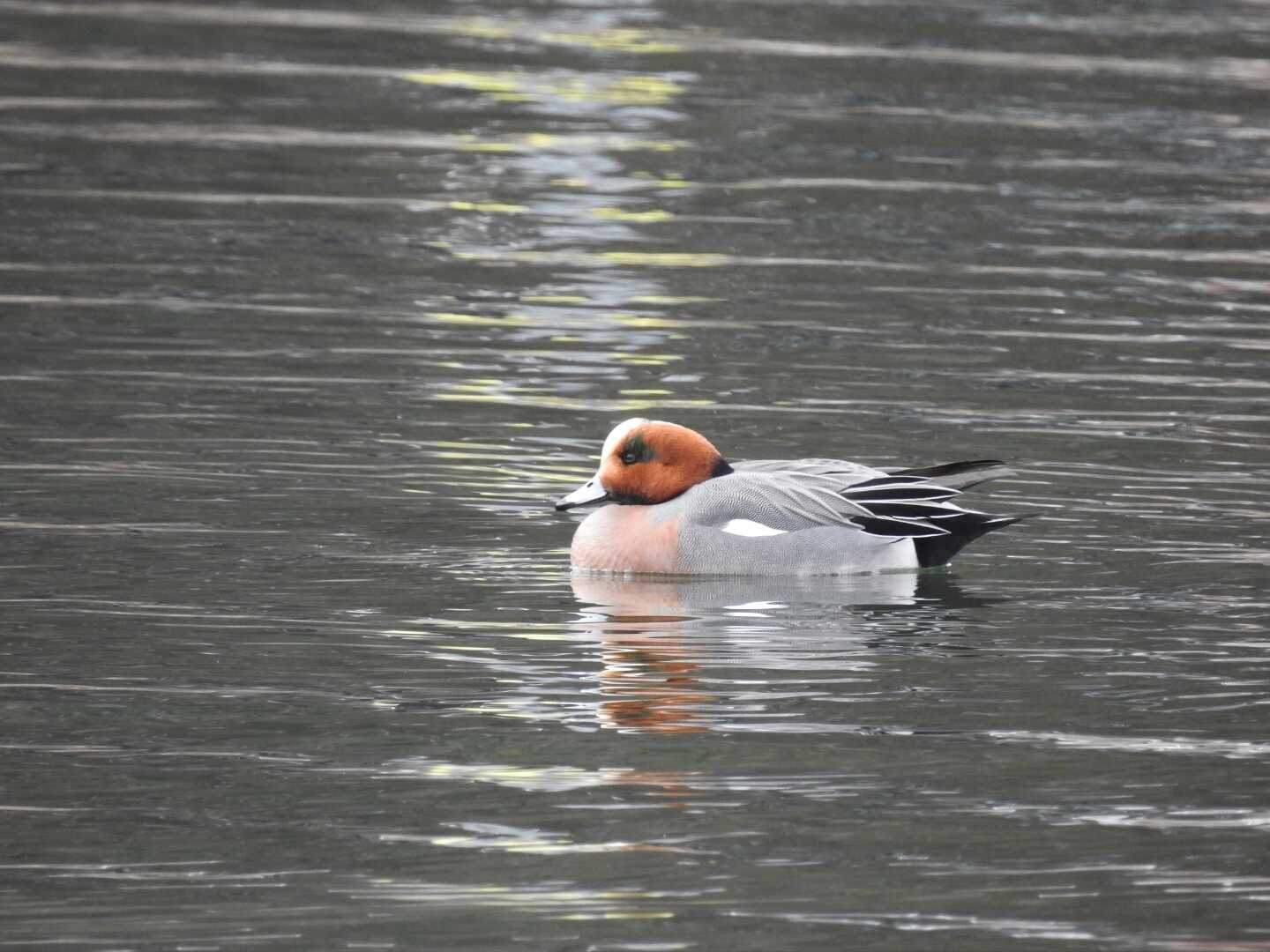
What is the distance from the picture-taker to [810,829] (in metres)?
6.78

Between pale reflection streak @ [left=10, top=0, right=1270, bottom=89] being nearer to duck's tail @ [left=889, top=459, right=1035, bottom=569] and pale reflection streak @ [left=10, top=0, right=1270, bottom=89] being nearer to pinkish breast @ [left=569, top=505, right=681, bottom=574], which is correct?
duck's tail @ [left=889, top=459, right=1035, bottom=569]

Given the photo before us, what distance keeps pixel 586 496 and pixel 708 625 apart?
1.10 m

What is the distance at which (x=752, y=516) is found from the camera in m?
9.83

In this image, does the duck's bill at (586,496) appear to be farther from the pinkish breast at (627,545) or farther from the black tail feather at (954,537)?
the black tail feather at (954,537)

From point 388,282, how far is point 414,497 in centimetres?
479

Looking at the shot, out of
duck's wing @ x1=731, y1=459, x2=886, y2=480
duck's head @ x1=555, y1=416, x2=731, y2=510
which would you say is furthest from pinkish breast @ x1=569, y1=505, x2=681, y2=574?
duck's wing @ x1=731, y1=459, x2=886, y2=480

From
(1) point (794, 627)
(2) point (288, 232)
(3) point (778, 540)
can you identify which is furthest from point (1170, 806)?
(2) point (288, 232)

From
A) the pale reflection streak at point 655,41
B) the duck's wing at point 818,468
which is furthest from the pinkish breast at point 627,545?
the pale reflection streak at point 655,41

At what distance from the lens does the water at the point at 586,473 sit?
21.3ft

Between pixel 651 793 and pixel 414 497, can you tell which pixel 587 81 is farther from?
pixel 651 793

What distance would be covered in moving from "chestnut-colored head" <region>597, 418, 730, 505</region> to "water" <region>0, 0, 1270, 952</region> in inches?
17.9

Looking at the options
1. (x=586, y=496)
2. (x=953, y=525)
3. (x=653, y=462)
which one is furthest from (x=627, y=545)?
(x=953, y=525)

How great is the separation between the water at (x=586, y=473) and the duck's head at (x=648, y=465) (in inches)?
15.1

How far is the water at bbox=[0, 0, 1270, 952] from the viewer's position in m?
6.50
